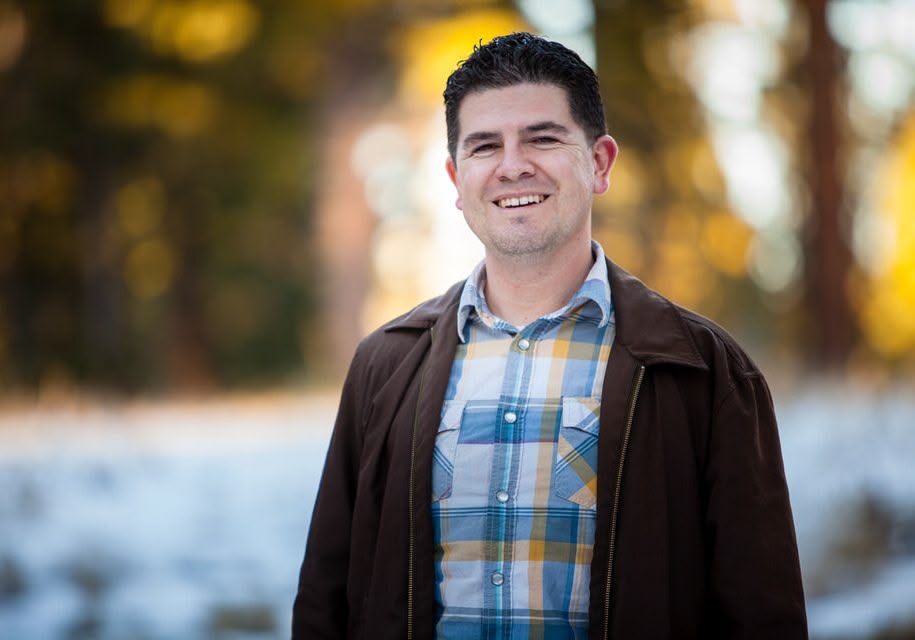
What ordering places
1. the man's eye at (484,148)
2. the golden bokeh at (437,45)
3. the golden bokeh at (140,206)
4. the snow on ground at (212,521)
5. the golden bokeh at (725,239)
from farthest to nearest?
1. the golden bokeh at (725,239)
2. the golden bokeh at (140,206)
3. the golden bokeh at (437,45)
4. the snow on ground at (212,521)
5. the man's eye at (484,148)

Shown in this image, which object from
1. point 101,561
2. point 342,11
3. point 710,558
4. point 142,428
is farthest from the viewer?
point 342,11

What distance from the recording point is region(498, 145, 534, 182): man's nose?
2443 mm

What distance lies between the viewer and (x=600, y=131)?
259cm

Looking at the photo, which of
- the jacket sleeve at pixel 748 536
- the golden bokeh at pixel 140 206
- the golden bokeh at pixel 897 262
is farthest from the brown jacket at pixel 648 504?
the golden bokeh at pixel 897 262

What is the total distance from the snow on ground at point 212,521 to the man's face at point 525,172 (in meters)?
3.66

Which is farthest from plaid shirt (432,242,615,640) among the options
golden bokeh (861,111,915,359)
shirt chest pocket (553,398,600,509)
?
golden bokeh (861,111,915,359)

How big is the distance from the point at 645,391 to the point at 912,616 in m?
3.85

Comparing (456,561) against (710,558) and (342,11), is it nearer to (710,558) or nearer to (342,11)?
(710,558)

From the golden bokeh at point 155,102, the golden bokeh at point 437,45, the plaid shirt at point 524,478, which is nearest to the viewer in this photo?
the plaid shirt at point 524,478

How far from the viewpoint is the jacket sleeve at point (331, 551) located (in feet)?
8.38

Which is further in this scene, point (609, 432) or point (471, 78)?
point (471, 78)

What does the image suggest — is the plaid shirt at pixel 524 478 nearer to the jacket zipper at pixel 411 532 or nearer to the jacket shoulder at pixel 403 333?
the jacket zipper at pixel 411 532

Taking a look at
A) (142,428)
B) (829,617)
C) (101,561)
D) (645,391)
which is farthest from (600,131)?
(142,428)

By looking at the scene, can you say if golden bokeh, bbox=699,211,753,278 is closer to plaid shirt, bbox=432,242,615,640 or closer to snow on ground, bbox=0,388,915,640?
snow on ground, bbox=0,388,915,640
